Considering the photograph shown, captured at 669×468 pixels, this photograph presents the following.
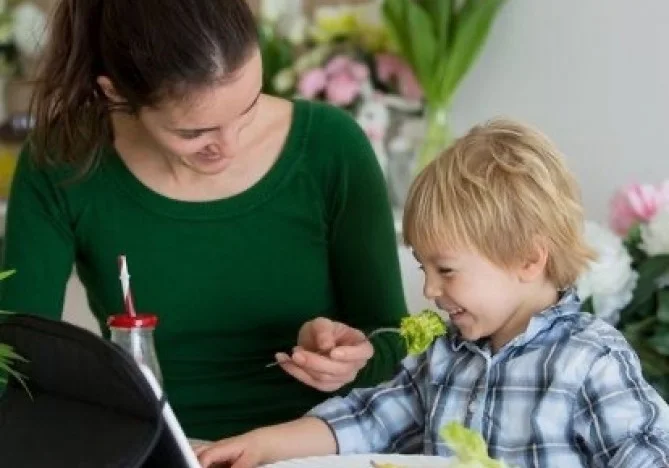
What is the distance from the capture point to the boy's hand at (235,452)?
3.70 ft

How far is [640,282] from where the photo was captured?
157 centimetres

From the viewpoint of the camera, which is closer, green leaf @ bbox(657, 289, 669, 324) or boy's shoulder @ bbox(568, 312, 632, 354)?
boy's shoulder @ bbox(568, 312, 632, 354)

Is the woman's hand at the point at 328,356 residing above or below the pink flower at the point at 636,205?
below

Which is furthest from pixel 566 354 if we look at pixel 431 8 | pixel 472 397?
pixel 431 8

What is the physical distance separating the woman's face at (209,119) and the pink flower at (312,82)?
0.83 metres

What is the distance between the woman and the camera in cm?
143

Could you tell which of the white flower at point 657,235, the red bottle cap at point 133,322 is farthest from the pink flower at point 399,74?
the red bottle cap at point 133,322

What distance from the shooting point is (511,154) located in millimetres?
1136

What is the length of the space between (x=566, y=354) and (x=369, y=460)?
203mm

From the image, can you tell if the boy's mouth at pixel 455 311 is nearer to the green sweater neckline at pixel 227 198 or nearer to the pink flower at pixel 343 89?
the green sweater neckline at pixel 227 198

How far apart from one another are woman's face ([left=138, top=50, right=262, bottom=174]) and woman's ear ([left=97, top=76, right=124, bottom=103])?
36 mm

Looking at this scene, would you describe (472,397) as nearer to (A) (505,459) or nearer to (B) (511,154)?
(A) (505,459)

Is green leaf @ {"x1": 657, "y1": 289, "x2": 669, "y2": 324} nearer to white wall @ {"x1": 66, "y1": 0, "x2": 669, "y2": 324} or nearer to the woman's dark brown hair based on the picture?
white wall @ {"x1": 66, "y1": 0, "x2": 669, "y2": 324}

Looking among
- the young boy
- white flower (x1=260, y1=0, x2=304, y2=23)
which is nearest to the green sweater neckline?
the young boy
